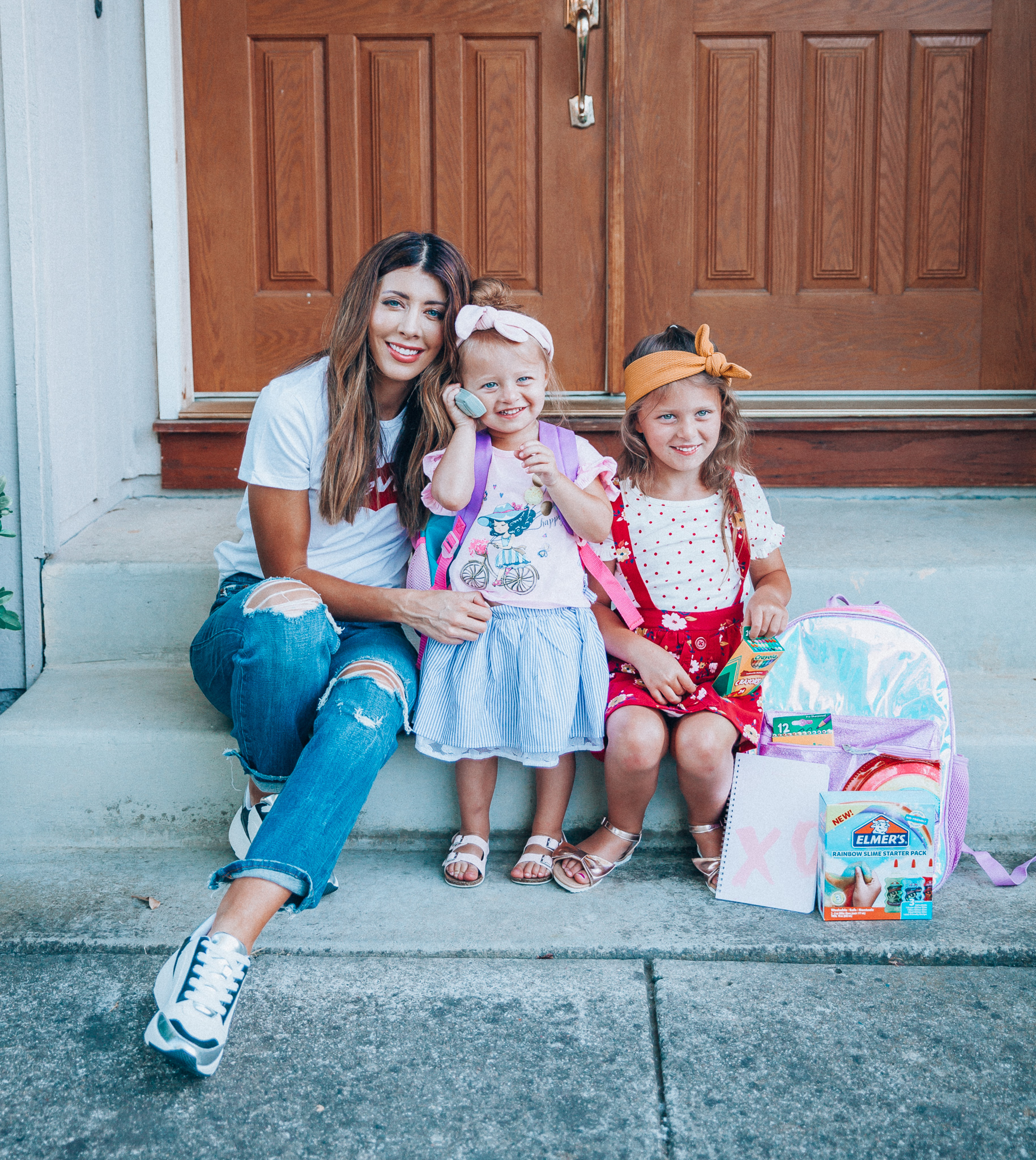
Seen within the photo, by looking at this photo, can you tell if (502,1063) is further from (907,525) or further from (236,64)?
(236,64)

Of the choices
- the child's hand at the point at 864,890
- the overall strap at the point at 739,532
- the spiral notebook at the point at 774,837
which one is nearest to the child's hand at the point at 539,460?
the overall strap at the point at 739,532

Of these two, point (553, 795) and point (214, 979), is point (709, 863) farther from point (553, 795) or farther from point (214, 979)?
point (214, 979)

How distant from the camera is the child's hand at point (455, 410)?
2.05 m

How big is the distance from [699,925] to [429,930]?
0.47 metres

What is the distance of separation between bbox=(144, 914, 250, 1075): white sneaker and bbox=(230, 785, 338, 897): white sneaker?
17.7 inches

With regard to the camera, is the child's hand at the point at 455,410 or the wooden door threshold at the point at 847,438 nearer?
the child's hand at the point at 455,410

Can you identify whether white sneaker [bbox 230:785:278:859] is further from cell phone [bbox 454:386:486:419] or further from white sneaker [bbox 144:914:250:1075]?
cell phone [bbox 454:386:486:419]

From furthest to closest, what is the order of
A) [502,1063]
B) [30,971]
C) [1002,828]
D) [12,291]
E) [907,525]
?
1. [907,525]
2. [12,291]
3. [1002,828]
4. [30,971]
5. [502,1063]

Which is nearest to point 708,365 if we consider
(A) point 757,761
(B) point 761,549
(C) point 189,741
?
(B) point 761,549

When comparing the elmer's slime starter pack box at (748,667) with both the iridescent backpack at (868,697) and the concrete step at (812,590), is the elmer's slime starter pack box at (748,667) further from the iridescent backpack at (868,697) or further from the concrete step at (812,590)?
the concrete step at (812,590)

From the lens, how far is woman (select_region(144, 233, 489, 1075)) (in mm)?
1778

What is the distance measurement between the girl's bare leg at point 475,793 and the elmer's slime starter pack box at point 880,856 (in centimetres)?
64

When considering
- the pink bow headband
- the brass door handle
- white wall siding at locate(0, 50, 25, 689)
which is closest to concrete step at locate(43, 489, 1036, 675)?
white wall siding at locate(0, 50, 25, 689)

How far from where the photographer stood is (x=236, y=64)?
3.04 m
